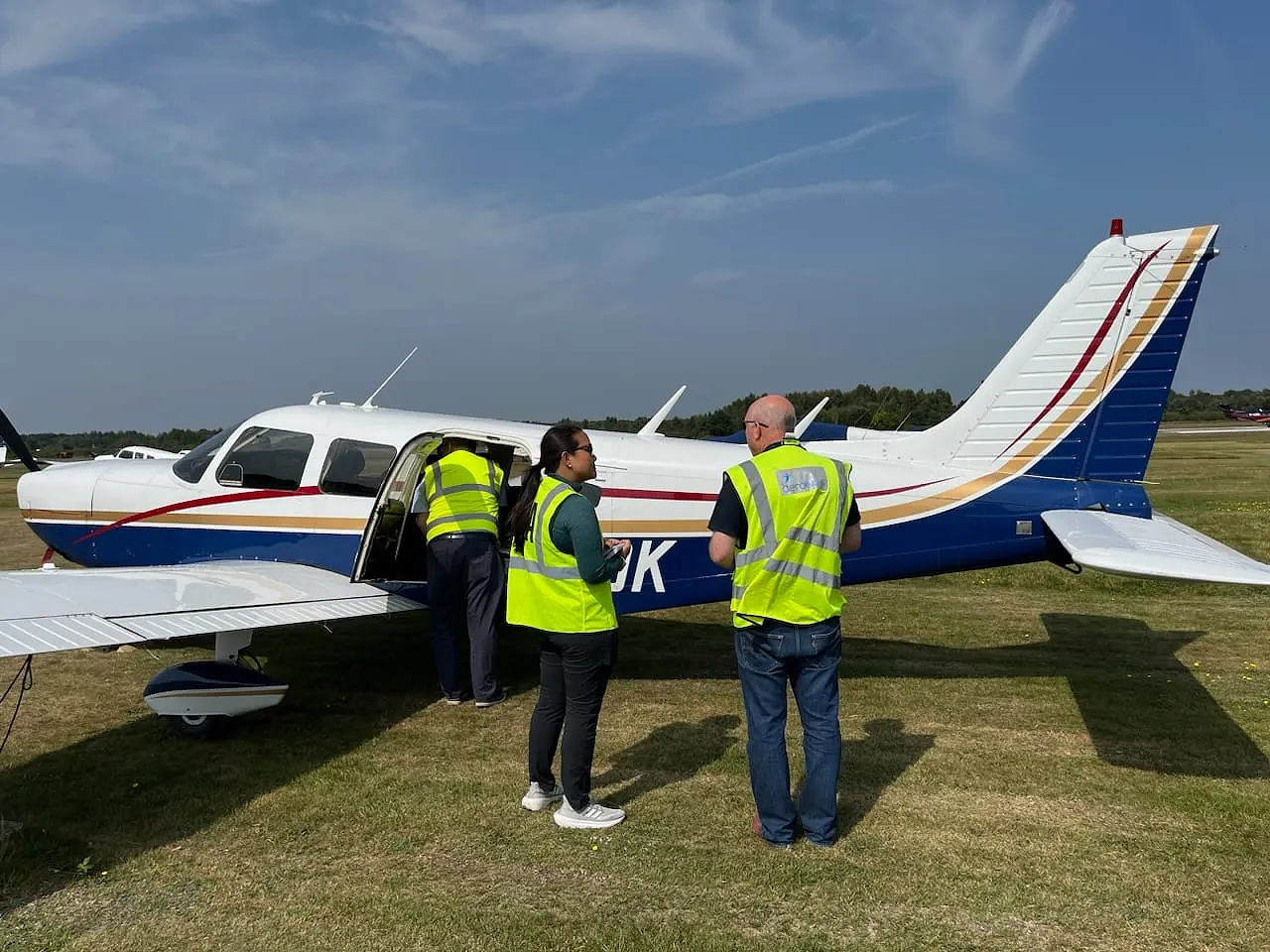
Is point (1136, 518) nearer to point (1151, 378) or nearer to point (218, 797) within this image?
point (1151, 378)

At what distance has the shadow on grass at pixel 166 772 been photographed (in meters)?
3.64

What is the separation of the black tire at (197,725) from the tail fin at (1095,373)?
15.8ft

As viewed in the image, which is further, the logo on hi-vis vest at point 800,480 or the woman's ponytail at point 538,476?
the woman's ponytail at point 538,476

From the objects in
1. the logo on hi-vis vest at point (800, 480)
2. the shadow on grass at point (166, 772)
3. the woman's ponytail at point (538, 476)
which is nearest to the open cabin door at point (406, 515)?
the shadow on grass at point (166, 772)

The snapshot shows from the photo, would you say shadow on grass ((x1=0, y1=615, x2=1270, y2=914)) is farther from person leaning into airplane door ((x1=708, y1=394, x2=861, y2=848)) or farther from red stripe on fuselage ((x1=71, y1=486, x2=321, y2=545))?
red stripe on fuselage ((x1=71, y1=486, x2=321, y2=545))

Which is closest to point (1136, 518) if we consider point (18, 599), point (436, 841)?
point (436, 841)

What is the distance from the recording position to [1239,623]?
784 centimetres

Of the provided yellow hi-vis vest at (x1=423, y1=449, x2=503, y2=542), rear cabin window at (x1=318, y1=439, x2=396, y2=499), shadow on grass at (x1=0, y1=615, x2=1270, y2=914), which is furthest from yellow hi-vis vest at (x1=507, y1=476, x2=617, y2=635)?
rear cabin window at (x1=318, y1=439, x2=396, y2=499)

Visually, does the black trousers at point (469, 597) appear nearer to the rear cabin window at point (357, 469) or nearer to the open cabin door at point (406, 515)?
the open cabin door at point (406, 515)

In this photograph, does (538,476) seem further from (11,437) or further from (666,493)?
(11,437)

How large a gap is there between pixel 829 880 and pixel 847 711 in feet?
7.32

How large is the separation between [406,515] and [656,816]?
3.36 m

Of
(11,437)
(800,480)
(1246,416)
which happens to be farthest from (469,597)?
(1246,416)

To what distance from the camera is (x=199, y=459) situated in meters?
6.62
